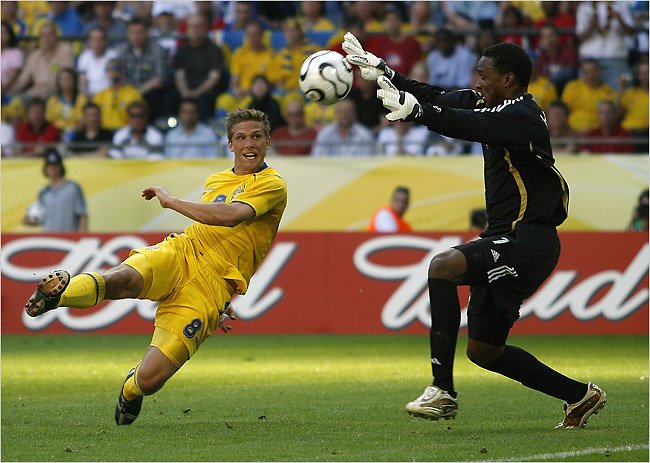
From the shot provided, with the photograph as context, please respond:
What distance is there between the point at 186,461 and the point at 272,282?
872cm

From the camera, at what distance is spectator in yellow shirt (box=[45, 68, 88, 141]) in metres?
17.4

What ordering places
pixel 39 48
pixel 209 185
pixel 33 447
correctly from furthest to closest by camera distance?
1. pixel 39 48
2. pixel 209 185
3. pixel 33 447

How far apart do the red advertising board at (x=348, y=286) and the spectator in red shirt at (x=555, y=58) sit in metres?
3.18

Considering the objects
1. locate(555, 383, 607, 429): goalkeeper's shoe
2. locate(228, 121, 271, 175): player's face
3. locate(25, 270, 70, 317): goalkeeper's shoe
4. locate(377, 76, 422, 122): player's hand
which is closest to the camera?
locate(377, 76, 422, 122): player's hand

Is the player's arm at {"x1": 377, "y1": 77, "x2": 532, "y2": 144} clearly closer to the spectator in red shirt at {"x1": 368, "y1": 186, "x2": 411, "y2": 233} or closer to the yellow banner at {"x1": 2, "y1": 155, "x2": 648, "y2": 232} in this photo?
the spectator in red shirt at {"x1": 368, "y1": 186, "x2": 411, "y2": 233}

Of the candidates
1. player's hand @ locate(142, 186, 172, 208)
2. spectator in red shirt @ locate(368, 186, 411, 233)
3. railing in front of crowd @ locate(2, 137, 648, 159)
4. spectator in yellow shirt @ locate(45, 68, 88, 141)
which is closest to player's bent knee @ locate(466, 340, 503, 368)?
player's hand @ locate(142, 186, 172, 208)

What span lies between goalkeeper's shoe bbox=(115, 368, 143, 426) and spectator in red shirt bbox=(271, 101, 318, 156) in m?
8.99

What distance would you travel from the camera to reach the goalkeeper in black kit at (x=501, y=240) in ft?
22.7

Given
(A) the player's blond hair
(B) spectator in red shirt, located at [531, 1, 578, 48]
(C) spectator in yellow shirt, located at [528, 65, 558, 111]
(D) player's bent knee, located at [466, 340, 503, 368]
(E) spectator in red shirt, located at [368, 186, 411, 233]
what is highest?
(B) spectator in red shirt, located at [531, 1, 578, 48]

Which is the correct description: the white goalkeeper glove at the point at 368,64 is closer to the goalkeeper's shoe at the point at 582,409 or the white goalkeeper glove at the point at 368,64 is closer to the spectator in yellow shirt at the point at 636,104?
the goalkeeper's shoe at the point at 582,409

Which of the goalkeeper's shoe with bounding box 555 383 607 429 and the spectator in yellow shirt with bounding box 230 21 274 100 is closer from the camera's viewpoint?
the goalkeeper's shoe with bounding box 555 383 607 429

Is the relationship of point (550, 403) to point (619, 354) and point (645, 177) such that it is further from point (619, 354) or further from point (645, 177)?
point (645, 177)

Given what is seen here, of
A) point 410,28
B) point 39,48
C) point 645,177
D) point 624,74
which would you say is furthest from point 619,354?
point 39,48

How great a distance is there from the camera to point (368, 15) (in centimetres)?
1784
